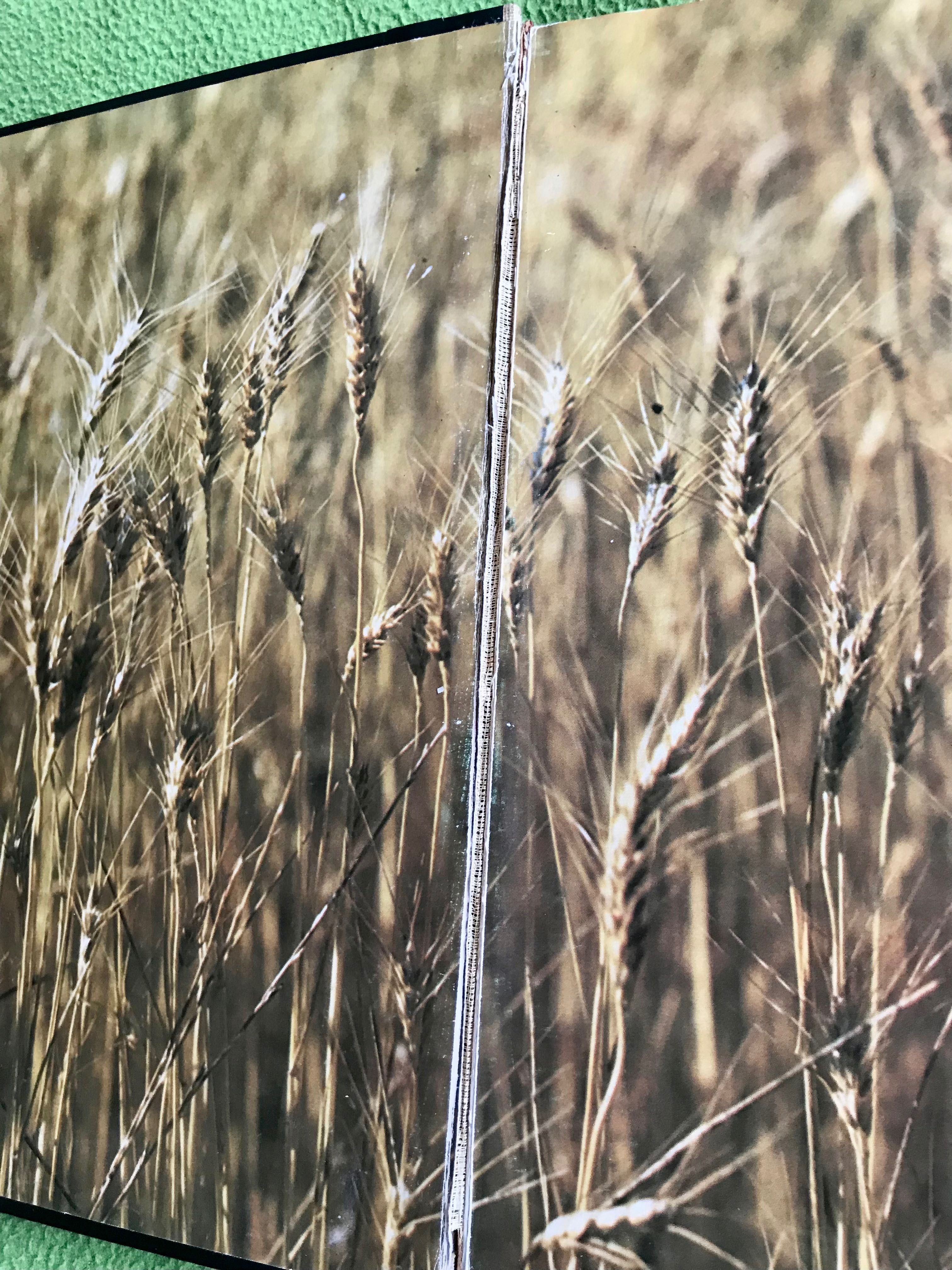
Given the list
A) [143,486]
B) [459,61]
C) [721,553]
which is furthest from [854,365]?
[143,486]

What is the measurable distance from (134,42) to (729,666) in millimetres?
521

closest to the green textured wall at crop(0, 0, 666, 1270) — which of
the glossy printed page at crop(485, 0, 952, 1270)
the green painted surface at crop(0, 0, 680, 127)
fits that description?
the green painted surface at crop(0, 0, 680, 127)

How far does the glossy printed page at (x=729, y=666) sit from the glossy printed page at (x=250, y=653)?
0.04 meters

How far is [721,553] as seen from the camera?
40 cm

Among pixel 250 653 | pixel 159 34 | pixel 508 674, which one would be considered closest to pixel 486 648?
pixel 508 674

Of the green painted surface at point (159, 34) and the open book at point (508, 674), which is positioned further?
the green painted surface at point (159, 34)

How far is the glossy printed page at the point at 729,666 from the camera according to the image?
0.37 meters

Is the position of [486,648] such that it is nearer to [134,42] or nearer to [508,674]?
[508,674]

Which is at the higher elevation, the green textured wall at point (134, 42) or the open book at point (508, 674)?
the green textured wall at point (134, 42)

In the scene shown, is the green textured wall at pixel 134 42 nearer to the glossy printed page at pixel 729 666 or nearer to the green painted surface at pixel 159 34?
the green painted surface at pixel 159 34

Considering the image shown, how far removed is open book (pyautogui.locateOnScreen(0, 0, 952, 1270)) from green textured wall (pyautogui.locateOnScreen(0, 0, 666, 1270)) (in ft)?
0.12

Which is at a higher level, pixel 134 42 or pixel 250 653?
pixel 134 42

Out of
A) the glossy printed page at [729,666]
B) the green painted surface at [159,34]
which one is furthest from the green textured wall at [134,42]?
the glossy printed page at [729,666]

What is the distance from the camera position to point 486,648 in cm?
43
